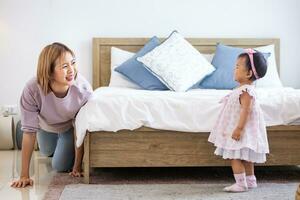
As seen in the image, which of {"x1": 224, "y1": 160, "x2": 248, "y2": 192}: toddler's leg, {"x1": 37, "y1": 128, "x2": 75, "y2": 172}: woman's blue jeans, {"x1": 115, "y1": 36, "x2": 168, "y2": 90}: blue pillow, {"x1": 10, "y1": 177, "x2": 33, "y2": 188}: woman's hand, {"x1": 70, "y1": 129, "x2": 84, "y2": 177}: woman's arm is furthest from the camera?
{"x1": 115, "y1": 36, "x2": 168, "y2": 90}: blue pillow

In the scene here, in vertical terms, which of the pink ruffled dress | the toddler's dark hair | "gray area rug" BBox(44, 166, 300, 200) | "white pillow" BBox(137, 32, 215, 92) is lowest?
"gray area rug" BBox(44, 166, 300, 200)

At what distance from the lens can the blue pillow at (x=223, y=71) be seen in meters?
3.34

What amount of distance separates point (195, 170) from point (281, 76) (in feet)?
4.67

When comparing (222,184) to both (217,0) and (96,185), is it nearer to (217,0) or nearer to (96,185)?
(96,185)

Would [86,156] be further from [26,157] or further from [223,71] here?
[223,71]

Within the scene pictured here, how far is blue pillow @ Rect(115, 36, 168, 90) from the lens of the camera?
3.31 metres

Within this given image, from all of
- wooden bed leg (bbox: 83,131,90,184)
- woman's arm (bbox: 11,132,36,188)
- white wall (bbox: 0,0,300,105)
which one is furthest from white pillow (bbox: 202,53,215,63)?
woman's arm (bbox: 11,132,36,188)

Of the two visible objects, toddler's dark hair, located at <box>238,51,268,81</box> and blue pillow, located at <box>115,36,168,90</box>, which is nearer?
toddler's dark hair, located at <box>238,51,268,81</box>

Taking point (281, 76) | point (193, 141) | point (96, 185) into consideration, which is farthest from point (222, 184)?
point (281, 76)

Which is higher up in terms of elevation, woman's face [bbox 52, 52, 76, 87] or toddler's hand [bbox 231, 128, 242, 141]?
woman's face [bbox 52, 52, 76, 87]

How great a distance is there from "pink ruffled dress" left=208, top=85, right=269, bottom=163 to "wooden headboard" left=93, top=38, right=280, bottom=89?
4.54 ft

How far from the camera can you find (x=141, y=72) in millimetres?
3367

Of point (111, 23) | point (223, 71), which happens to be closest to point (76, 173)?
point (223, 71)

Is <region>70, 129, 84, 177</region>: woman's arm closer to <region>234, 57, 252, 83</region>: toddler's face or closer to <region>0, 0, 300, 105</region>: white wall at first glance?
<region>234, 57, 252, 83</region>: toddler's face
